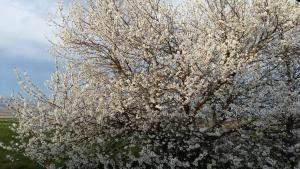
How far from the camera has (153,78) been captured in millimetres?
15516

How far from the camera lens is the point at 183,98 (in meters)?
14.8

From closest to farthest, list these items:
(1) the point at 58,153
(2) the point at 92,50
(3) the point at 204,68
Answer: (3) the point at 204,68 → (1) the point at 58,153 → (2) the point at 92,50

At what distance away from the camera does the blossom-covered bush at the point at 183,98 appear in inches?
592

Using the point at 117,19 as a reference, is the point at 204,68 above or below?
below

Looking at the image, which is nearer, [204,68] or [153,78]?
[204,68]

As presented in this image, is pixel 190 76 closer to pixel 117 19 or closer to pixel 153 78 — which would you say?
pixel 153 78

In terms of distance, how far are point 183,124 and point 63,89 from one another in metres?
4.61

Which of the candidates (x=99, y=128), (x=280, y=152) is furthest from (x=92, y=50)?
(x=280, y=152)

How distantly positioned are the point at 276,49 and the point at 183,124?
4468 millimetres

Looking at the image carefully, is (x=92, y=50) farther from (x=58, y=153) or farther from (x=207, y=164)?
(x=207, y=164)

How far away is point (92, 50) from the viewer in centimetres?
1927

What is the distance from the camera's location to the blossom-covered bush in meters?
15.0

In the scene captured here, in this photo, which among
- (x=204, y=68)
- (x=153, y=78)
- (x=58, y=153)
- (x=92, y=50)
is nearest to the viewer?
(x=204, y=68)

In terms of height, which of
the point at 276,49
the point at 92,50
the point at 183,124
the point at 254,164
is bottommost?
the point at 254,164
